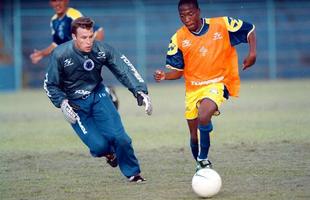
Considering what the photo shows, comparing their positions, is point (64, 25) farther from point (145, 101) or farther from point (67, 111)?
point (145, 101)

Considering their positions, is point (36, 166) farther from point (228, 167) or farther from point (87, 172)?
point (228, 167)

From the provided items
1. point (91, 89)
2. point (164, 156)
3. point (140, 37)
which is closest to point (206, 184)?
point (91, 89)

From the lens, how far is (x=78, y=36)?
27.8 ft

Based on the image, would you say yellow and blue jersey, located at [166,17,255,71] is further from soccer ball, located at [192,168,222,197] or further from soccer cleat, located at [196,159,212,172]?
soccer ball, located at [192,168,222,197]

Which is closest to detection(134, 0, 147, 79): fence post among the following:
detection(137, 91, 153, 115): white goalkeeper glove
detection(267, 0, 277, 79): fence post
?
detection(267, 0, 277, 79): fence post

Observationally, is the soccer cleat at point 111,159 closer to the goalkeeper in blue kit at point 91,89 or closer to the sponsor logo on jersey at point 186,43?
the goalkeeper in blue kit at point 91,89

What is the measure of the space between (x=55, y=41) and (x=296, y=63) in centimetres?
1467

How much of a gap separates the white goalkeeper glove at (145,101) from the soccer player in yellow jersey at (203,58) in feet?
1.49

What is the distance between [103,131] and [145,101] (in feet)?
2.24

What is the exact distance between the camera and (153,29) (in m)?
27.0

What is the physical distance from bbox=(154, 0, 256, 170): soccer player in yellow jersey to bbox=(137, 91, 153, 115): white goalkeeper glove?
0.45 metres

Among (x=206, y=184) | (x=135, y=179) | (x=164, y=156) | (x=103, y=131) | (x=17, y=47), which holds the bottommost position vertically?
(x=17, y=47)

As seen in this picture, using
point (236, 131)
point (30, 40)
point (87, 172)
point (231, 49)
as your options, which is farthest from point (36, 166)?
point (30, 40)

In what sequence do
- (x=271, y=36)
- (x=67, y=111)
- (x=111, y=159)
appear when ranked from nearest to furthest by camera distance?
(x=67, y=111) < (x=111, y=159) < (x=271, y=36)
